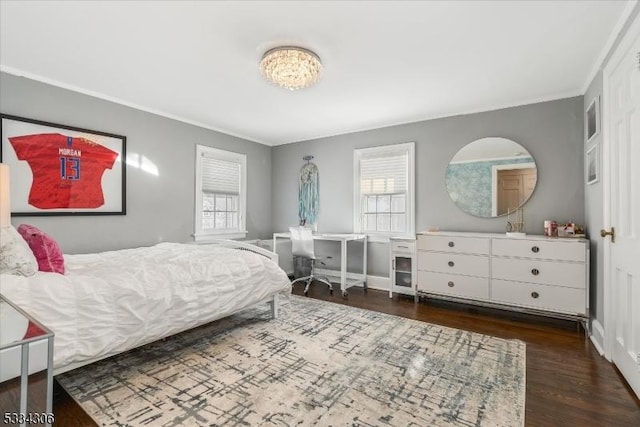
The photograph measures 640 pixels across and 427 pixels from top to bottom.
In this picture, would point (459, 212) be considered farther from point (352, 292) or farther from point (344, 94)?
point (344, 94)

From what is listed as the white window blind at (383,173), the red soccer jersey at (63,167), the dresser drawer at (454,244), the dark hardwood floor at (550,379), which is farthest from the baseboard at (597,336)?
the red soccer jersey at (63,167)

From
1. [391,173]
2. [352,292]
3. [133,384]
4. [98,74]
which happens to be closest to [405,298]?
[352,292]

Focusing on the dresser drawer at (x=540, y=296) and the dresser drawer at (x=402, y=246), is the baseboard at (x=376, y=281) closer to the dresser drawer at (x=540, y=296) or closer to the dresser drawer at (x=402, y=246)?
the dresser drawer at (x=402, y=246)

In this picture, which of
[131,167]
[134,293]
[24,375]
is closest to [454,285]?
[134,293]

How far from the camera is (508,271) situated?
10.8 feet

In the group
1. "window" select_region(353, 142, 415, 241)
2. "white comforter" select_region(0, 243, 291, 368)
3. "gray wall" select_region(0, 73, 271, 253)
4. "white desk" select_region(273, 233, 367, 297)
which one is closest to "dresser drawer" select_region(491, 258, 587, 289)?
"window" select_region(353, 142, 415, 241)

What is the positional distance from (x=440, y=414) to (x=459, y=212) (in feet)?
9.22

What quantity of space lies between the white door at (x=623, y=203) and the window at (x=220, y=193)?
4.35m

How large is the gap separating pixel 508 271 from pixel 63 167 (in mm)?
4639

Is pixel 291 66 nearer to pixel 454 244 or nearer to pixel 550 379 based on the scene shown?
pixel 454 244

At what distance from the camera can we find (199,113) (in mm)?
4043

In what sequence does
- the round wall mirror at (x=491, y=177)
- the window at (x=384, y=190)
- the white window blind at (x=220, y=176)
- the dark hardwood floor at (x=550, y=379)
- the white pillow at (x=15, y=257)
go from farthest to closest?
1. the white window blind at (x=220, y=176)
2. the window at (x=384, y=190)
3. the round wall mirror at (x=491, y=177)
4. the white pillow at (x=15, y=257)
5. the dark hardwood floor at (x=550, y=379)

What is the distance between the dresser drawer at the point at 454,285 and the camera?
3.44 m

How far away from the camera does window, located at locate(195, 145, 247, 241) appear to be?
4.48 m
